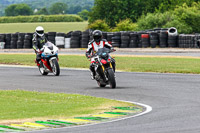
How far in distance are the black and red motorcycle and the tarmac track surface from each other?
30 cm

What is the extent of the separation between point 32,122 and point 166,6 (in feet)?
257

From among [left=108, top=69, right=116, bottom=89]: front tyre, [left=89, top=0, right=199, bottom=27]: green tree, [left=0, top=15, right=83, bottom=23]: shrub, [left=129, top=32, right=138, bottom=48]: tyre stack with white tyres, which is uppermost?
[left=108, top=69, right=116, bottom=89]: front tyre

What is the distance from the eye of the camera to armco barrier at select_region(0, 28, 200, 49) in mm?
39938

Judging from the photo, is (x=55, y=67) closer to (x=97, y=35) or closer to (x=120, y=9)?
(x=97, y=35)

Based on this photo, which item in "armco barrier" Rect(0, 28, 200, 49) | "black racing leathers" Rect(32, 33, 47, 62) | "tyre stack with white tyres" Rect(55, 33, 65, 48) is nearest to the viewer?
"black racing leathers" Rect(32, 33, 47, 62)

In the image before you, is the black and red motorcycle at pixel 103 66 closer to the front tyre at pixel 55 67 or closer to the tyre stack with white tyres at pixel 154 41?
the front tyre at pixel 55 67

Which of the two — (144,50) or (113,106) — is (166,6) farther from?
(113,106)

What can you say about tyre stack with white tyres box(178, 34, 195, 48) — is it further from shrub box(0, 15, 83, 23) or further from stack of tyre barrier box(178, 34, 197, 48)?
shrub box(0, 15, 83, 23)

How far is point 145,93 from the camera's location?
48.8 feet

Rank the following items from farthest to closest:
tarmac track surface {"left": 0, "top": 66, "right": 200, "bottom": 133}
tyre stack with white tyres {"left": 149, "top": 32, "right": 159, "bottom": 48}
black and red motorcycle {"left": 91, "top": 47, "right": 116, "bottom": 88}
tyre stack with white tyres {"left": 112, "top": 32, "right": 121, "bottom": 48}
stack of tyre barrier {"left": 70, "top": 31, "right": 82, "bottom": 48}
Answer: stack of tyre barrier {"left": 70, "top": 31, "right": 82, "bottom": 48} < tyre stack with white tyres {"left": 112, "top": 32, "right": 121, "bottom": 48} < tyre stack with white tyres {"left": 149, "top": 32, "right": 159, "bottom": 48} < black and red motorcycle {"left": 91, "top": 47, "right": 116, "bottom": 88} < tarmac track surface {"left": 0, "top": 66, "right": 200, "bottom": 133}

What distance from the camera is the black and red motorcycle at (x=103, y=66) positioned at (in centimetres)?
1630

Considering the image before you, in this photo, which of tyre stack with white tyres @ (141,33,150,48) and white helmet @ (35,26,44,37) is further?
tyre stack with white tyres @ (141,33,150,48)

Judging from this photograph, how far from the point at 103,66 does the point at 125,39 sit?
1026 inches

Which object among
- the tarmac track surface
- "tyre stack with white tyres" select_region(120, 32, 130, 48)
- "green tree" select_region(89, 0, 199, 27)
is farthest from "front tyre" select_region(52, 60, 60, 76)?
"green tree" select_region(89, 0, 199, 27)
